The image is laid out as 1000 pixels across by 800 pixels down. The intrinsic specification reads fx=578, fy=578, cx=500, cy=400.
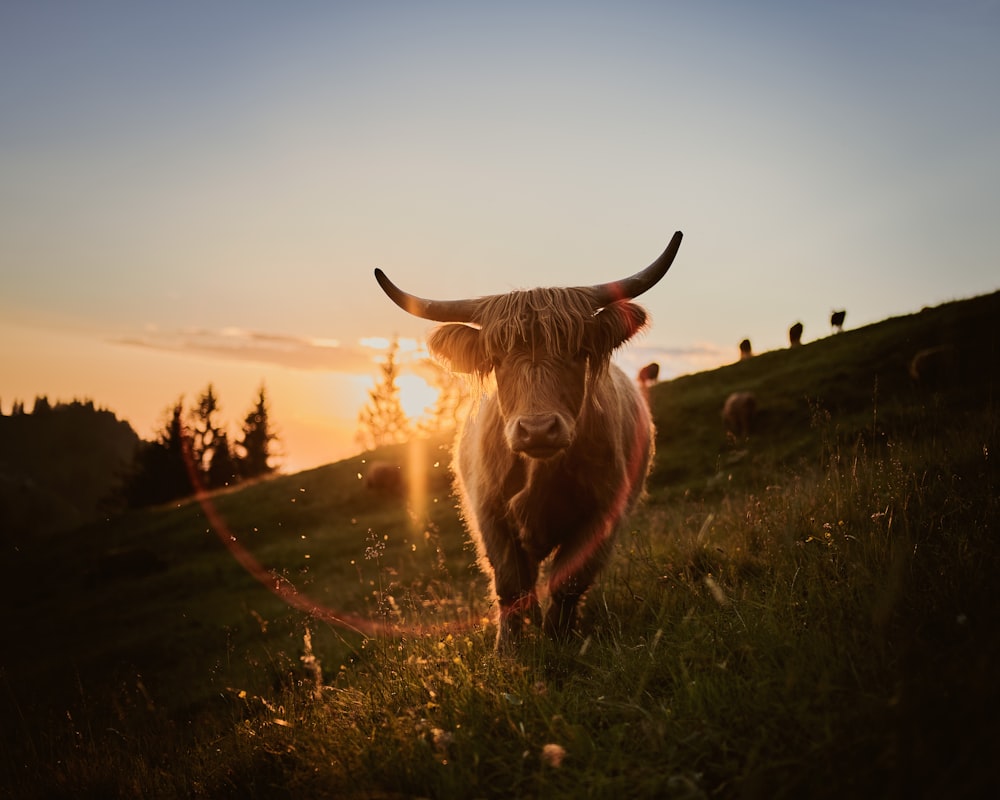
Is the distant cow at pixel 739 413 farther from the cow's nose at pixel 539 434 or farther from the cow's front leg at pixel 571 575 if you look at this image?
the cow's nose at pixel 539 434

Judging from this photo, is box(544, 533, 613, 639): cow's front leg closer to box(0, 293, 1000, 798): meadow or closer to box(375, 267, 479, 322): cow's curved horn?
box(0, 293, 1000, 798): meadow

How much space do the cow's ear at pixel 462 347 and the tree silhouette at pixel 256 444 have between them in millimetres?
53593

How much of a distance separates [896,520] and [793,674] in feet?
6.63

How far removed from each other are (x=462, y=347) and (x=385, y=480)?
19.5 metres

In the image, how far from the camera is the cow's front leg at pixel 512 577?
4246 millimetres

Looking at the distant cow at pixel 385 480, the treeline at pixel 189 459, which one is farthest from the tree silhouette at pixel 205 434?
the distant cow at pixel 385 480

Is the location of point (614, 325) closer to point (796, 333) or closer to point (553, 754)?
point (553, 754)

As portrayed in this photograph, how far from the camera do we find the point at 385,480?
23.0 meters

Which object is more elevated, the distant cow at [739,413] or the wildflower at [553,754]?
the distant cow at [739,413]

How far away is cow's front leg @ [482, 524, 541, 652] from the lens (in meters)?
4.25

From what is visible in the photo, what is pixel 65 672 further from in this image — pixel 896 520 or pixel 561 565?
pixel 896 520

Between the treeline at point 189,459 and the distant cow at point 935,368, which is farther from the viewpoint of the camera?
the treeline at point 189,459

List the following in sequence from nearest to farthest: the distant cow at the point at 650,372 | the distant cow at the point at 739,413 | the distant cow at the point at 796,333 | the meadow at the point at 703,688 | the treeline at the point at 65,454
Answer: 1. the meadow at the point at 703,688
2. the distant cow at the point at 739,413
3. the distant cow at the point at 650,372
4. the distant cow at the point at 796,333
5. the treeline at the point at 65,454

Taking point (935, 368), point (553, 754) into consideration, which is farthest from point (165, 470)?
point (553, 754)
